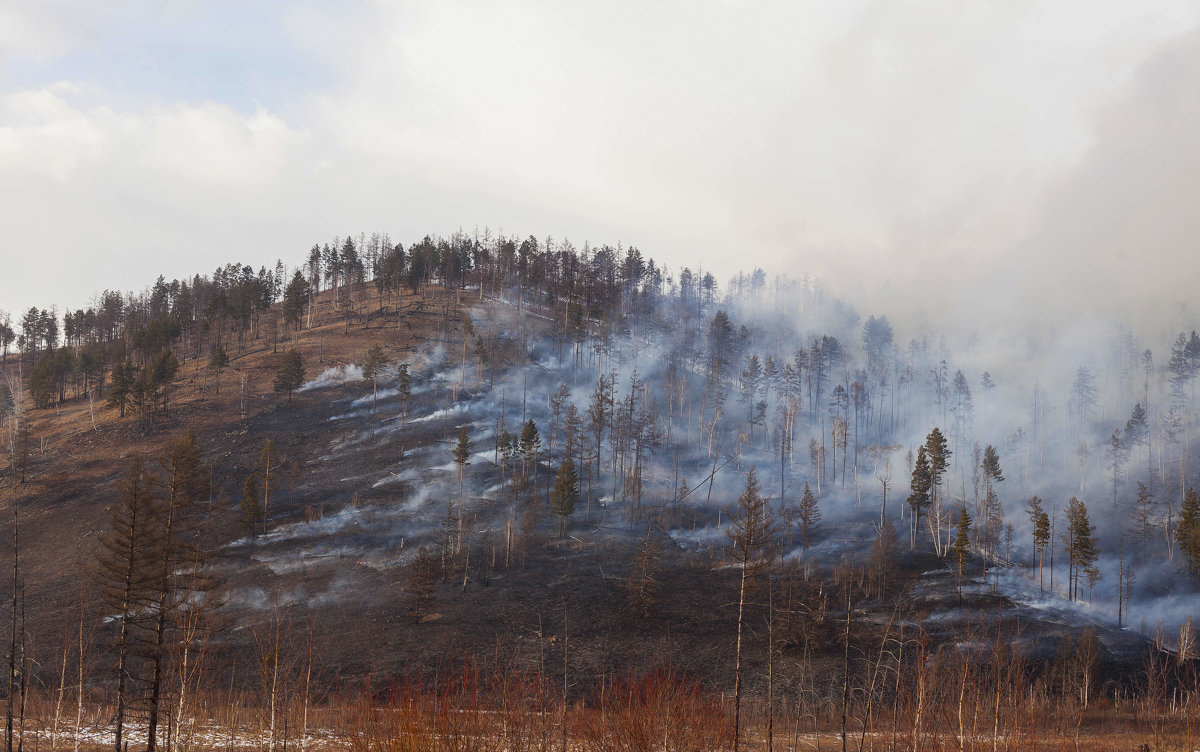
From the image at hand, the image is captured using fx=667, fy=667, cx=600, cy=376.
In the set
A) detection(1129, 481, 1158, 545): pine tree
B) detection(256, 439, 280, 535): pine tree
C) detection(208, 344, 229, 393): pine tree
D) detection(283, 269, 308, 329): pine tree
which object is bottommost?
detection(1129, 481, 1158, 545): pine tree

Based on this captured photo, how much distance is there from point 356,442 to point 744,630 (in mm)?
69015

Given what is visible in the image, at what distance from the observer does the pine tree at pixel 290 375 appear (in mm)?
116037

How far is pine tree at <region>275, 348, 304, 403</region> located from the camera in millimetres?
116037

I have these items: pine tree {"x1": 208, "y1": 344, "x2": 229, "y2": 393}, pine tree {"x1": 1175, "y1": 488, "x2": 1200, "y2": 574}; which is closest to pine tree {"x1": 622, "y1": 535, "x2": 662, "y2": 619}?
pine tree {"x1": 1175, "y1": 488, "x2": 1200, "y2": 574}

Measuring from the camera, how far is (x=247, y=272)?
18200cm

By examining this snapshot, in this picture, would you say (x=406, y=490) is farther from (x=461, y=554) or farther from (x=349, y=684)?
(x=349, y=684)

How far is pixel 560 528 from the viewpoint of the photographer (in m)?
94.8

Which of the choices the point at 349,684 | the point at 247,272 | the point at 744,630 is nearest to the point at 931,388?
the point at 744,630

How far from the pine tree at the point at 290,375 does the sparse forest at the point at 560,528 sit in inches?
37.5

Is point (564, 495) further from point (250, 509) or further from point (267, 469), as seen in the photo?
point (267, 469)

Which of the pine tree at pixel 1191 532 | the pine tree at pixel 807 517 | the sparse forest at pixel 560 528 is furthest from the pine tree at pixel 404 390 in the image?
the pine tree at pixel 1191 532

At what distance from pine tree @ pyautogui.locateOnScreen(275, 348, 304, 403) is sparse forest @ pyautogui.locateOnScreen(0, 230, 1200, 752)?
3.12 feet

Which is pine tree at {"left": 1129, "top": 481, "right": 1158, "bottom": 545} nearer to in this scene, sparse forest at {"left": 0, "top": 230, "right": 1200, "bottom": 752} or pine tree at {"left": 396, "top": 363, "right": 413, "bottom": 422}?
sparse forest at {"left": 0, "top": 230, "right": 1200, "bottom": 752}

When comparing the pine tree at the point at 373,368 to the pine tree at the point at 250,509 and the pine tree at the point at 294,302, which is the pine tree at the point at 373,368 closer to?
the pine tree at the point at 294,302
